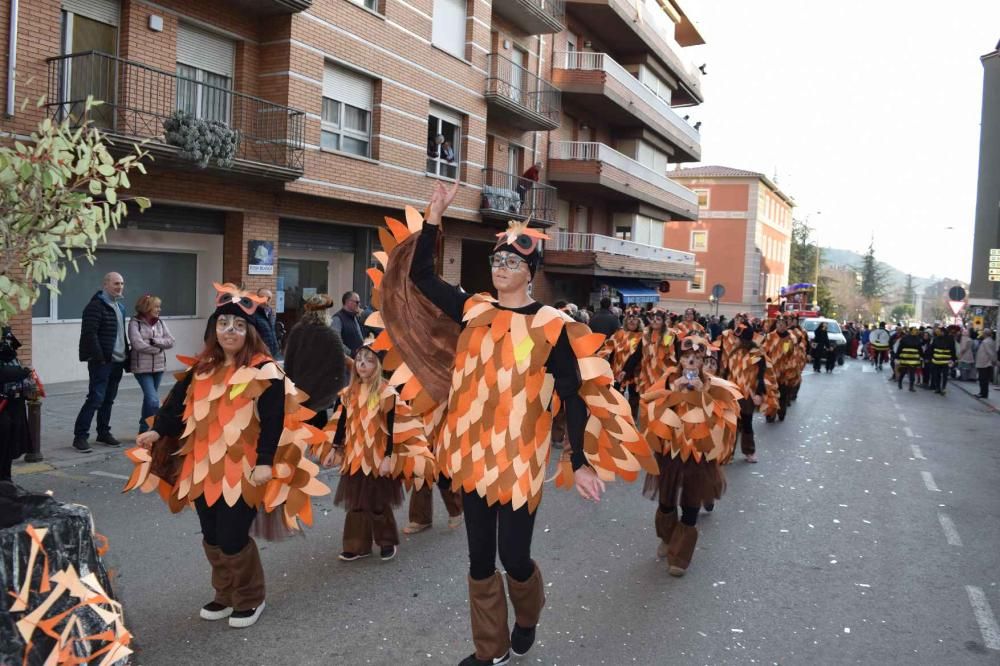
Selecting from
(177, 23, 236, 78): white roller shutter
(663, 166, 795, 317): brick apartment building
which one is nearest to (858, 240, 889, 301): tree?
(663, 166, 795, 317): brick apartment building

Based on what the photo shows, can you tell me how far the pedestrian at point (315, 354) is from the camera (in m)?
7.88

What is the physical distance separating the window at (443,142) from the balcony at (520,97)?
1.43 metres

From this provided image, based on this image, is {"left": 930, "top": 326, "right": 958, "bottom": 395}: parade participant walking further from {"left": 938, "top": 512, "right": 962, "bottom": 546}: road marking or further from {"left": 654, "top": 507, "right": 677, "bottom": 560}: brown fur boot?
{"left": 654, "top": 507, "right": 677, "bottom": 560}: brown fur boot

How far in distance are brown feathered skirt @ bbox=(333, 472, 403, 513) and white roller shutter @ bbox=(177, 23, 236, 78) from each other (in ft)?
35.1

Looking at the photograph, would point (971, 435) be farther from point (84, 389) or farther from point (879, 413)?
point (84, 389)

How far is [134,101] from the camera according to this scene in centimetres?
1256

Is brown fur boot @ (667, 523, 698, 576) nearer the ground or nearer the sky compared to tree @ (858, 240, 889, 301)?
nearer the ground

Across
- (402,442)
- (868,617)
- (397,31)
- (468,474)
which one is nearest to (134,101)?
(397,31)

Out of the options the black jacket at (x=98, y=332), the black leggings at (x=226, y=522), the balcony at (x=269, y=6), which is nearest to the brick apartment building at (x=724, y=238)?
the balcony at (x=269, y=6)

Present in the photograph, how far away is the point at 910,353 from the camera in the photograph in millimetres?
21406

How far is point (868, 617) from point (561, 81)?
948 inches

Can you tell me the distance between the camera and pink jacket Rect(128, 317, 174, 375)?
8.88 meters

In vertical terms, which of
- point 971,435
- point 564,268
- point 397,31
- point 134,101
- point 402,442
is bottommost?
point 971,435

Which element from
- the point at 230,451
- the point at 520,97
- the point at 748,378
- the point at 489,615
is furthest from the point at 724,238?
the point at 489,615
